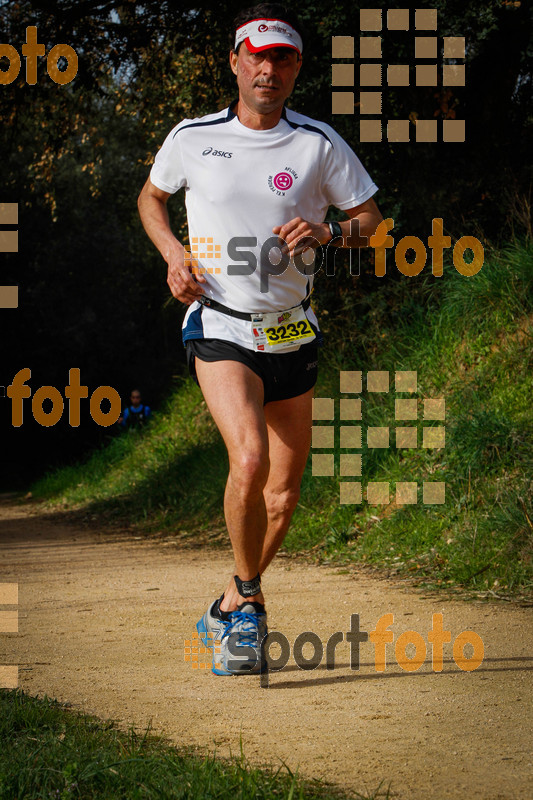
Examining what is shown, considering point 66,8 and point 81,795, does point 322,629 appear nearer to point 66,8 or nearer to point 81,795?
point 81,795

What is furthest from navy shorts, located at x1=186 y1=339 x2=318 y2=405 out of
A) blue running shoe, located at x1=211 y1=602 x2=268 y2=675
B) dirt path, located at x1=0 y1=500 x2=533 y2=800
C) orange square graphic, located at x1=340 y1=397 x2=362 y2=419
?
orange square graphic, located at x1=340 y1=397 x2=362 y2=419

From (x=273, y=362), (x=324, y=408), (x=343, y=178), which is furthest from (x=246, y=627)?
(x=324, y=408)

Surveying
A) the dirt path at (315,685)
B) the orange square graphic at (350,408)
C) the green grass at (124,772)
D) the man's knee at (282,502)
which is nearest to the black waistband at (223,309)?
the man's knee at (282,502)

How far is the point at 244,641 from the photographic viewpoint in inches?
158

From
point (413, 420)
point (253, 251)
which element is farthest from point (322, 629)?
point (413, 420)

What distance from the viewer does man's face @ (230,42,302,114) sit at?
4.15 m

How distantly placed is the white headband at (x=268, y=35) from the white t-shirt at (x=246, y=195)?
0.32m

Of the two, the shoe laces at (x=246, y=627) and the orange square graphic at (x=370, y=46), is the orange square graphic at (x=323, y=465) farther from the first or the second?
A: the shoe laces at (x=246, y=627)

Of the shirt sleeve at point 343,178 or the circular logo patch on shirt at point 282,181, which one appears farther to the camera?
the shirt sleeve at point 343,178

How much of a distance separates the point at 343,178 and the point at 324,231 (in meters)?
0.36

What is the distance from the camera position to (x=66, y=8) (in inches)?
404

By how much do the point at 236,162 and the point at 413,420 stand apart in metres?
4.50

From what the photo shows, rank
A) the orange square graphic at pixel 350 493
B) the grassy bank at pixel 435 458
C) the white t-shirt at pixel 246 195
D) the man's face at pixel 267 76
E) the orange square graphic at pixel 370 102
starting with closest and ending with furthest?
the white t-shirt at pixel 246 195 < the man's face at pixel 267 76 < the grassy bank at pixel 435 458 < the orange square graphic at pixel 350 493 < the orange square graphic at pixel 370 102

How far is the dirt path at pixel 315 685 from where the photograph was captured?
293cm
